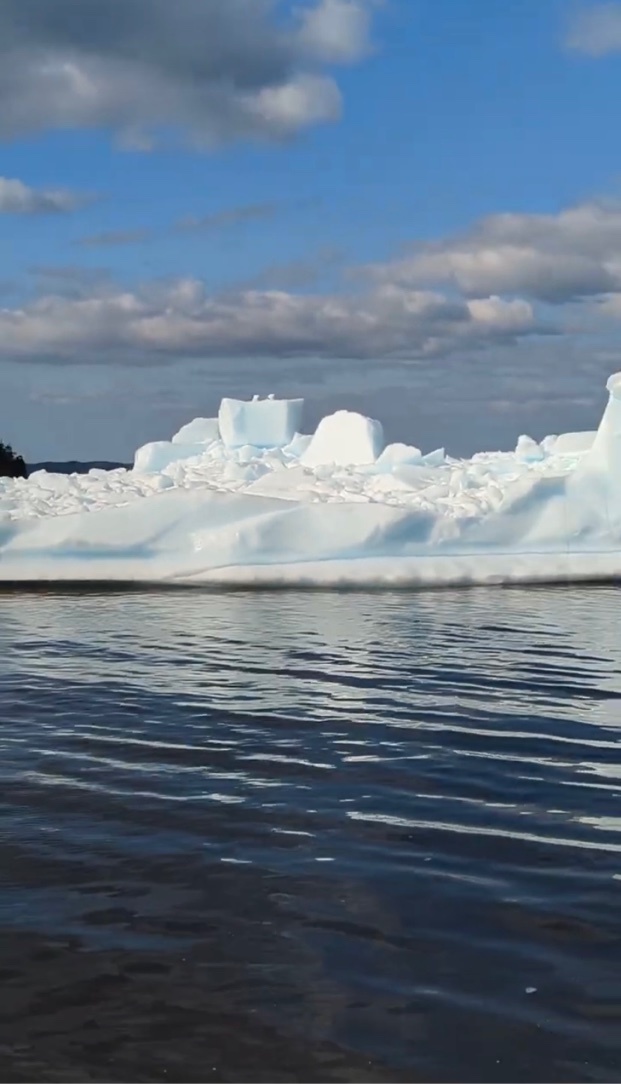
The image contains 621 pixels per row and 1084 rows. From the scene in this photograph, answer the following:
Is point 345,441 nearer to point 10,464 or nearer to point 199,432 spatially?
point 199,432

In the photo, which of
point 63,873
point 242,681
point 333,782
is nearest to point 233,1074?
point 63,873

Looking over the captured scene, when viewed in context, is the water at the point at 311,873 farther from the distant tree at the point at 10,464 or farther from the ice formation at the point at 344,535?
the distant tree at the point at 10,464

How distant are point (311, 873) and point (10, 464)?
36355 mm

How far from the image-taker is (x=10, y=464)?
39000mm

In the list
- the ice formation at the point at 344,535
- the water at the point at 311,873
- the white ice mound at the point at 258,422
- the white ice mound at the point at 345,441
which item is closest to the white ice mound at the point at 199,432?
the white ice mound at the point at 258,422

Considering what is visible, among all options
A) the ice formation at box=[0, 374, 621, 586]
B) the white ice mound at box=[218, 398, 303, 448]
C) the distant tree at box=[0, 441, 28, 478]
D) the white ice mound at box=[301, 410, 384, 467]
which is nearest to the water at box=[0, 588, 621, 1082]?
the ice formation at box=[0, 374, 621, 586]

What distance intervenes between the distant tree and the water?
31078 mm

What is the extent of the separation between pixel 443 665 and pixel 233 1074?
600cm

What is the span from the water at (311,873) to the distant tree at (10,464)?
31.1 m

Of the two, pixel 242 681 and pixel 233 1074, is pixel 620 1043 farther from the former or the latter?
pixel 242 681

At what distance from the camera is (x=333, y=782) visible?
5438 millimetres

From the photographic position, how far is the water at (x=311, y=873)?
2.98m

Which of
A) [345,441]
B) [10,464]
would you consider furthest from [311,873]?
[10,464]

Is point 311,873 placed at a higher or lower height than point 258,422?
lower
